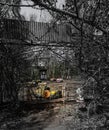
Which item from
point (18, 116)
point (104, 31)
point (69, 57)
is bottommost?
point (18, 116)

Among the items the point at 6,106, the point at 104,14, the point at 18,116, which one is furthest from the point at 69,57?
the point at 6,106

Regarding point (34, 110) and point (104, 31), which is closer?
point (104, 31)

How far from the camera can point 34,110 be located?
10.9 m

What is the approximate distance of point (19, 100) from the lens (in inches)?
441

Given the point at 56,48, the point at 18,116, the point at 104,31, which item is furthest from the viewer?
the point at 18,116

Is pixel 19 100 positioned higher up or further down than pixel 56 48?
further down

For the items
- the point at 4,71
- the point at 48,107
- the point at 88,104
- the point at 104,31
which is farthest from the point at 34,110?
the point at 104,31

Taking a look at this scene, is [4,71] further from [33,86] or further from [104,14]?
[104,14]

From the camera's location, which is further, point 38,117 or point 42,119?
point 38,117

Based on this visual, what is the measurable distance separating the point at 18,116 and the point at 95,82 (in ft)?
23.9

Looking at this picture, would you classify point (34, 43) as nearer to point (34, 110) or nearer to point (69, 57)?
point (69, 57)

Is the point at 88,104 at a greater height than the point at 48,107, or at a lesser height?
greater

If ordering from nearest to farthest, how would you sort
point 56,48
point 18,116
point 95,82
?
1. point 95,82
2. point 56,48
3. point 18,116

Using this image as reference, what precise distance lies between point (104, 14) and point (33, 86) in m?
8.18
